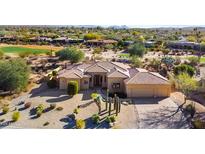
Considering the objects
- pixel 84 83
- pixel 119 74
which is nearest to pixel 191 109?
pixel 119 74

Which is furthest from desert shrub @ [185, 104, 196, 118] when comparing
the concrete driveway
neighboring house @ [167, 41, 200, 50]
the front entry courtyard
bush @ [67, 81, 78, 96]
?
neighboring house @ [167, 41, 200, 50]

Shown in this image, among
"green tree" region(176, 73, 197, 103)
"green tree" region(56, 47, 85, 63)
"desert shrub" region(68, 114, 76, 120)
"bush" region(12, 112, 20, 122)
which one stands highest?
"green tree" region(56, 47, 85, 63)

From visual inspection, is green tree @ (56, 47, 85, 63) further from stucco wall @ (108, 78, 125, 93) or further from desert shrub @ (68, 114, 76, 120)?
desert shrub @ (68, 114, 76, 120)

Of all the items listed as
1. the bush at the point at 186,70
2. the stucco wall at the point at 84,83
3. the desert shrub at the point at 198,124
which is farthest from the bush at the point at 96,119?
the bush at the point at 186,70

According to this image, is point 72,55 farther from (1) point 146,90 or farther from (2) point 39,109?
A: (2) point 39,109

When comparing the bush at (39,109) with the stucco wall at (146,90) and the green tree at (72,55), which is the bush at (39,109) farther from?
the green tree at (72,55)
